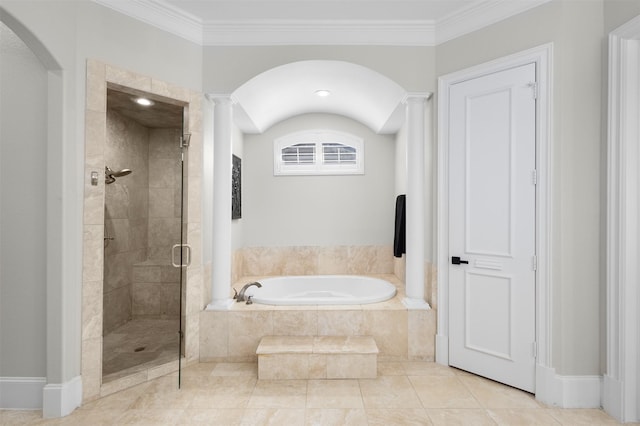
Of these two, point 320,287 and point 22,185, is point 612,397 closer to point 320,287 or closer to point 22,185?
point 320,287

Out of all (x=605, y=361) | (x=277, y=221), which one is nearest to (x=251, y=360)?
(x=277, y=221)

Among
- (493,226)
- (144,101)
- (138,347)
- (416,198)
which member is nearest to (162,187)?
(144,101)

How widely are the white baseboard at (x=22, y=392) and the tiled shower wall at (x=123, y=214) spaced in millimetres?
1379

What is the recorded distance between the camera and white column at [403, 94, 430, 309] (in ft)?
9.96

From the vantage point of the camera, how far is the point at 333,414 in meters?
2.21

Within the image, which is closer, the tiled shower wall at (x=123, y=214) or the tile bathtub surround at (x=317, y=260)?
the tiled shower wall at (x=123, y=214)

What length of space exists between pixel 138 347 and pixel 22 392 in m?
1.02

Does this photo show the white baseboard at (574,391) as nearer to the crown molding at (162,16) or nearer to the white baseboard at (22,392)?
the white baseboard at (22,392)

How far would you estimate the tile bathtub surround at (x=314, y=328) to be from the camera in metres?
2.96

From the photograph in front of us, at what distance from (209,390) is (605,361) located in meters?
2.59

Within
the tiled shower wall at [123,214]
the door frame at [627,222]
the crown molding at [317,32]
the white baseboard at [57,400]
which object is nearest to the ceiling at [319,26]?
the crown molding at [317,32]

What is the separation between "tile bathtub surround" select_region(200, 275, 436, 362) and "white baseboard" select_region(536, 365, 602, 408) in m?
0.85

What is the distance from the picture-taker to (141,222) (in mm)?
4250

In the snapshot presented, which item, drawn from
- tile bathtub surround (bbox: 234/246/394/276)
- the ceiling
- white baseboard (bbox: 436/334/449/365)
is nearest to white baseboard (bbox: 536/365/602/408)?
white baseboard (bbox: 436/334/449/365)
